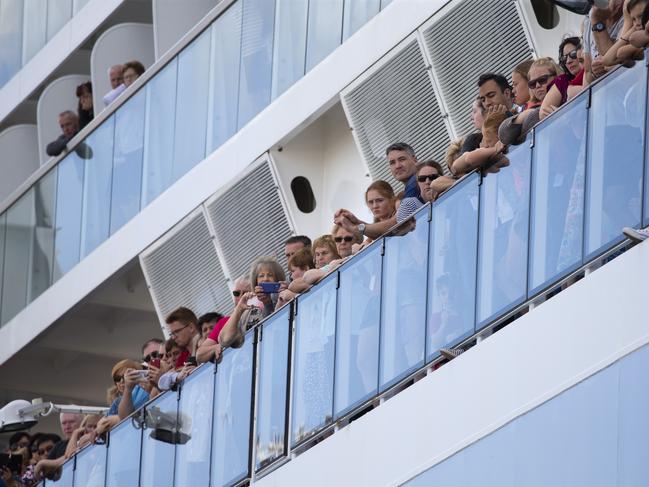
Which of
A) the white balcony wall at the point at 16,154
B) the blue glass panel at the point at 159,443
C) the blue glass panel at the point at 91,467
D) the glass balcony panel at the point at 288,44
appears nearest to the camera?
the blue glass panel at the point at 159,443

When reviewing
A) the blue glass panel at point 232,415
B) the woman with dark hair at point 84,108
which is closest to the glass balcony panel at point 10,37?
the woman with dark hair at point 84,108

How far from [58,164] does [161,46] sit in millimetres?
1794

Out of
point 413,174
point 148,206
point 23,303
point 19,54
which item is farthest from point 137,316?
point 413,174

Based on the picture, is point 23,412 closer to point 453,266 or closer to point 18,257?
point 18,257

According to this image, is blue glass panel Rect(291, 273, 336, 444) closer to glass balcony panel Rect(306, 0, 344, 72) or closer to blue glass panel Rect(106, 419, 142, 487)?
blue glass panel Rect(106, 419, 142, 487)

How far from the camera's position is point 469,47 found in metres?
14.6

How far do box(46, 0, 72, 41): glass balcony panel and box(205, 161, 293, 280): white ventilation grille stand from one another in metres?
5.44

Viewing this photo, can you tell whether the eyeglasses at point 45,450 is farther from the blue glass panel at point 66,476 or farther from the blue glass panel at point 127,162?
the blue glass panel at point 127,162

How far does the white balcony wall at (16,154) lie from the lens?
23.5 metres

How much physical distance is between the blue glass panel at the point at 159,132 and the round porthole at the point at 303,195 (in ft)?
6.03

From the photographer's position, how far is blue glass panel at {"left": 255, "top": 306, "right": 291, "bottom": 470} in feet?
41.9

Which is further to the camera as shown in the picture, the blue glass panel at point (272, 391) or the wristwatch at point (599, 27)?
the blue glass panel at point (272, 391)

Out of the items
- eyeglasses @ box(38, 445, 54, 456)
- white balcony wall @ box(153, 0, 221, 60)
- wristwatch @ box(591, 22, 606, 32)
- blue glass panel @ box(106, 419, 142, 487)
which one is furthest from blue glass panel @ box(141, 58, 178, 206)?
wristwatch @ box(591, 22, 606, 32)

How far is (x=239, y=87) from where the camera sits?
17.7m
